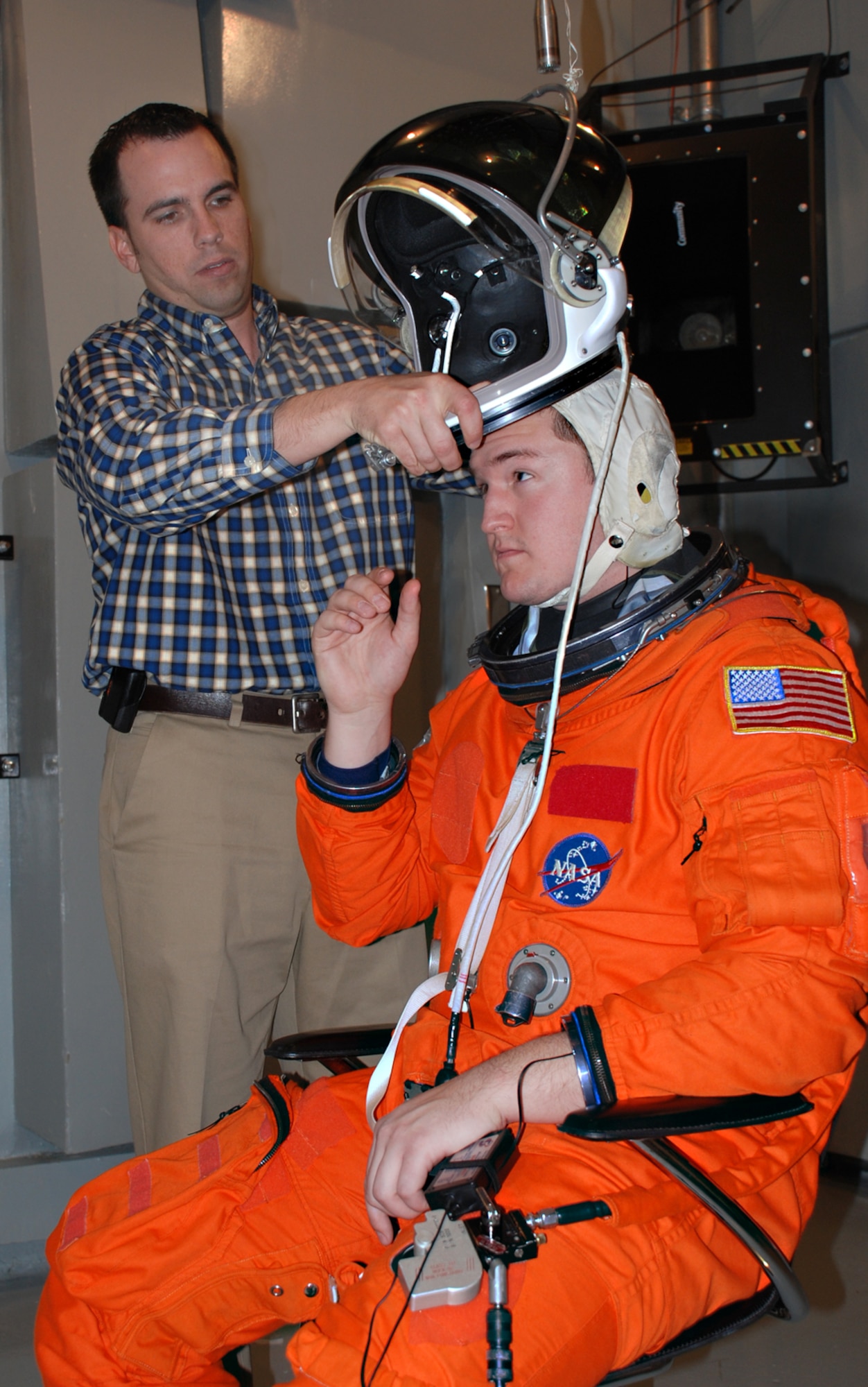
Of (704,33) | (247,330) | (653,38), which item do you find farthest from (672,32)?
(247,330)

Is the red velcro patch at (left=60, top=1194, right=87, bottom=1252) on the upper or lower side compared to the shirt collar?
lower

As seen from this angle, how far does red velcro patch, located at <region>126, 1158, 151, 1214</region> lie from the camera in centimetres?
138

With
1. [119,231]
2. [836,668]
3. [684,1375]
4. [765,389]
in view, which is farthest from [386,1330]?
[765,389]

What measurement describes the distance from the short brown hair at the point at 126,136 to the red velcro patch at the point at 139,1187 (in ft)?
5.32

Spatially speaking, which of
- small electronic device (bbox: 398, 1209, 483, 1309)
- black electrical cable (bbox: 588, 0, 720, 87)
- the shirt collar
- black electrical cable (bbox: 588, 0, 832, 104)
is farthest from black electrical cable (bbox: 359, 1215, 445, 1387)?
black electrical cable (bbox: 588, 0, 720, 87)

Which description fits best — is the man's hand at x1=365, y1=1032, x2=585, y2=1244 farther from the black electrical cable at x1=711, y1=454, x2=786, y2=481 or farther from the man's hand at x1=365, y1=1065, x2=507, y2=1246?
the black electrical cable at x1=711, y1=454, x2=786, y2=481

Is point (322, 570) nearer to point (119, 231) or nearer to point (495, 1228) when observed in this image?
point (119, 231)

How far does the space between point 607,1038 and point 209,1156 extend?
0.60m

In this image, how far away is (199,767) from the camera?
6.57 ft

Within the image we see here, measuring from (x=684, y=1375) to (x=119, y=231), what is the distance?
2470 millimetres

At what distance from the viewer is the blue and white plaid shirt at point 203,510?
1803mm

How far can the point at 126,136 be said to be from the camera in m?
2.04

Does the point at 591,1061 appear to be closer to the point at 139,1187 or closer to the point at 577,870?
the point at 577,870

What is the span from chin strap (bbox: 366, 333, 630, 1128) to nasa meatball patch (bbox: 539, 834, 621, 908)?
5 centimetres
